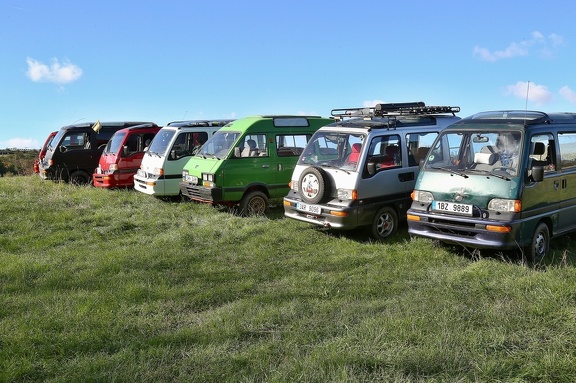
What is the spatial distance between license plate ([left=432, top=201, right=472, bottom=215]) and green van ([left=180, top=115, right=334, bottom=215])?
464 cm

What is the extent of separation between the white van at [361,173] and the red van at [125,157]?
6830 millimetres

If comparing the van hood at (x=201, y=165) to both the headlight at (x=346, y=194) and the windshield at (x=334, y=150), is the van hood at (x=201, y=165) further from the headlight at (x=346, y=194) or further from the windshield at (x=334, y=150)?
the headlight at (x=346, y=194)

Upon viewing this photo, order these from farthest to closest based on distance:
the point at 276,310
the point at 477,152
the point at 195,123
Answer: the point at 195,123, the point at 477,152, the point at 276,310

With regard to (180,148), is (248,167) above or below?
below

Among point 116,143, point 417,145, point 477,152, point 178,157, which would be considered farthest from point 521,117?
point 116,143

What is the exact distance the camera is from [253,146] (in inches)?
454

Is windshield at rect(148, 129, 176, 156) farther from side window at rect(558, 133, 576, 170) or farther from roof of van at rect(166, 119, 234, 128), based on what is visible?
side window at rect(558, 133, 576, 170)

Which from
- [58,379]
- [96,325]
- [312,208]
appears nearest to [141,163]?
[312,208]

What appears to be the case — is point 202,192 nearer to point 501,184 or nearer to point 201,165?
point 201,165

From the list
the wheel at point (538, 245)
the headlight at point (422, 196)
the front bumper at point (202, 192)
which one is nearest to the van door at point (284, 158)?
the front bumper at point (202, 192)

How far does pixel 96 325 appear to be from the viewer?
521 cm

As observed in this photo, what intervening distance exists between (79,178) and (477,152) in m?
13.6

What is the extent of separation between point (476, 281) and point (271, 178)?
6.04 metres

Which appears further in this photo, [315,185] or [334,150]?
[334,150]
